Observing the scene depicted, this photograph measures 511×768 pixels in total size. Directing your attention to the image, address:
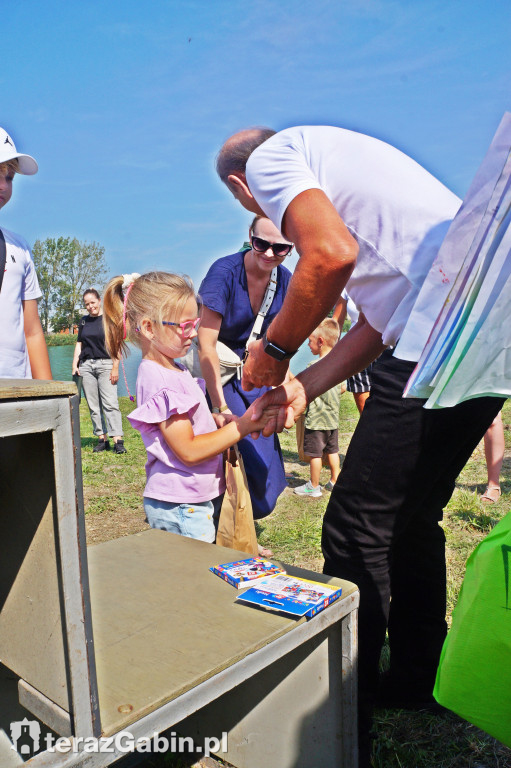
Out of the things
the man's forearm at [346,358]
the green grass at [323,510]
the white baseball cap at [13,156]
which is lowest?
the green grass at [323,510]

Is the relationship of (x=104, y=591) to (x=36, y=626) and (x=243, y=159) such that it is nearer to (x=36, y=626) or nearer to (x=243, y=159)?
(x=36, y=626)

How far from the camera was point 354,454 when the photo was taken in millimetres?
1755

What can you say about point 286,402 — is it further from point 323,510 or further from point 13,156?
point 323,510

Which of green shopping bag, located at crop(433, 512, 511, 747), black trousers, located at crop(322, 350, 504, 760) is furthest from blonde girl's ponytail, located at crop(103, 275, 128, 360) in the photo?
green shopping bag, located at crop(433, 512, 511, 747)

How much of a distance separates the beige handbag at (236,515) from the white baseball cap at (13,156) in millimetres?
1684

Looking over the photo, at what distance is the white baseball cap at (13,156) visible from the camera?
9.30 feet

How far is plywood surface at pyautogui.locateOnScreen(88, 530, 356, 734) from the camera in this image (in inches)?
47.4

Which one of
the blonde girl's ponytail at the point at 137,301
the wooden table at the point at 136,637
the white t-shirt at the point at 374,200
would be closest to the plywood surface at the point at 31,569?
the wooden table at the point at 136,637

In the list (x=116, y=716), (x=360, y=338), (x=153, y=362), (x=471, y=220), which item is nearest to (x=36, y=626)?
(x=116, y=716)

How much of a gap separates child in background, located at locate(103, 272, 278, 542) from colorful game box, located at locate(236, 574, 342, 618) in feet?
2.24

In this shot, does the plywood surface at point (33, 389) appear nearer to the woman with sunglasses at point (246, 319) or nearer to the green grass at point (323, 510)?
the green grass at point (323, 510)

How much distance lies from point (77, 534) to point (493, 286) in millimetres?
861

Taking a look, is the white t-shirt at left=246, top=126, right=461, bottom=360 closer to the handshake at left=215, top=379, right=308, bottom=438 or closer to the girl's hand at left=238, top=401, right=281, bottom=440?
the handshake at left=215, top=379, right=308, bottom=438

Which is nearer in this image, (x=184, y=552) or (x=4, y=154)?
(x=184, y=552)
